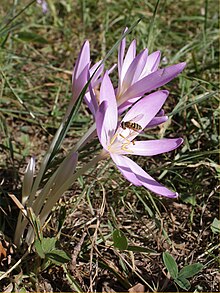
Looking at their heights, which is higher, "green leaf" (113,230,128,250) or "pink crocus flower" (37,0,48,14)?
"pink crocus flower" (37,0,48,14)

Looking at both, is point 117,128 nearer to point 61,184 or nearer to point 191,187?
point 61,184

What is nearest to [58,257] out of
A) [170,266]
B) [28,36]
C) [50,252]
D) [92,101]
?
[50,252]

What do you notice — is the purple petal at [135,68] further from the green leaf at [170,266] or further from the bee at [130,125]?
the green leaf at [170,266]

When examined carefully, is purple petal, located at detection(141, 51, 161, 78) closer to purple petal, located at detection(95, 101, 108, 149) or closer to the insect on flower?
the insect on flower

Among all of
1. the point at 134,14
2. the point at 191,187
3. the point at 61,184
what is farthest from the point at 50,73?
the point at 61,184

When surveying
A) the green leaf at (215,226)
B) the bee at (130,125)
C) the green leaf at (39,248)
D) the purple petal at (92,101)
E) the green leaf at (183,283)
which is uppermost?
the purple petal at (92,101)

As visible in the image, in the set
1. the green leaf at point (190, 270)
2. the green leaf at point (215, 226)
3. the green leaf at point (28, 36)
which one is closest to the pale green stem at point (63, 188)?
the green leaf at point (190, 270)

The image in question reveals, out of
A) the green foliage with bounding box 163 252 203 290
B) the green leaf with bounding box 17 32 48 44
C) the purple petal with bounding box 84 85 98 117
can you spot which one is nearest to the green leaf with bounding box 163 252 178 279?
the green foliage with bounding box 163 252 203 290
